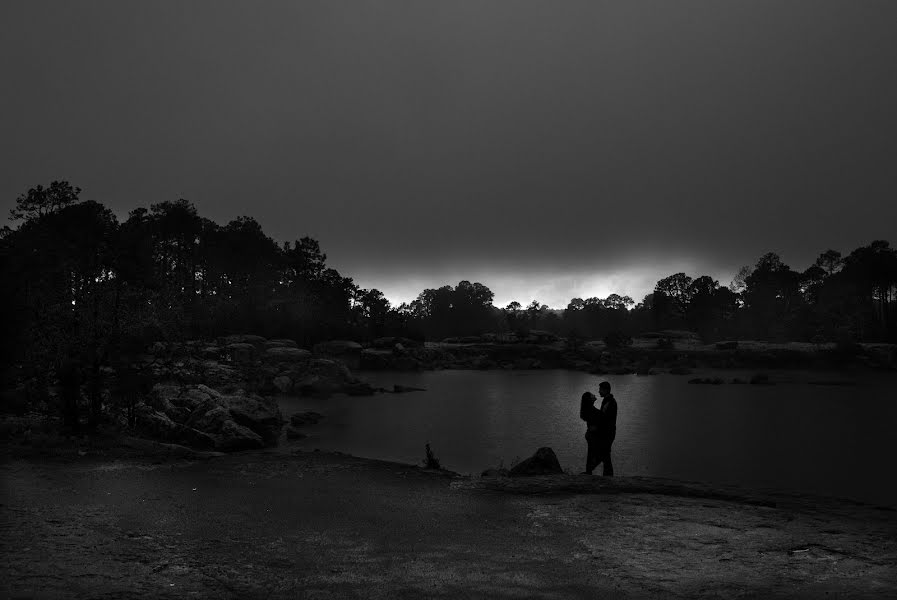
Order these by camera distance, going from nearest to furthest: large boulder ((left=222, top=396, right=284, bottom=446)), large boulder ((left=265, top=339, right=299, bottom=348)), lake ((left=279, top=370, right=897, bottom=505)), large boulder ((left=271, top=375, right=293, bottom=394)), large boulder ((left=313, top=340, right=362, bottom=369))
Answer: lake ((left=279, top=370, right=897, bottom=505)) < large boulder ((left=222, top=396, right=284, bottom=446)) < large boulder ((left=271, top=375, right=293, bottom=394)) < large boulder ((left=265, top=339, right=299, bottom=348)) < large boulder ((left=313, top=340, right=362, bottom=369))

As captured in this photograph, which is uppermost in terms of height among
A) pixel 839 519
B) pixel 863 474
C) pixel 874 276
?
pixel 874 276

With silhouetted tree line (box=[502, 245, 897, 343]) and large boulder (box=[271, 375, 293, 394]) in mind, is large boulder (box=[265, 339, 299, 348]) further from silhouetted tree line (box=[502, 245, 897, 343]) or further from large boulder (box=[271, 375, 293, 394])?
silhouetted tree line (box=[502, 245, 897, 343])

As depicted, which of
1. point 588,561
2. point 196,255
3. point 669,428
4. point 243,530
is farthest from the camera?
point 196,255

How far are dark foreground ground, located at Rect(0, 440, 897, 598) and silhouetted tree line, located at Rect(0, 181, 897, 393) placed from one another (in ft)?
17.8

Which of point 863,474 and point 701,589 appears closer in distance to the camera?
point 701,589

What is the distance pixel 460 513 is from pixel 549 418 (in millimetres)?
26623

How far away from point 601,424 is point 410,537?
7.59 meters

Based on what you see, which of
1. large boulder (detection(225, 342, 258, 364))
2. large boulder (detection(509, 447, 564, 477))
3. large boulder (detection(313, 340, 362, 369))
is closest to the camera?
large boulder (detection(509, 447, 564, 477))

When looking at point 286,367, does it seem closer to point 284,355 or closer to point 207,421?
point 284,355

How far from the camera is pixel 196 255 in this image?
328 feet

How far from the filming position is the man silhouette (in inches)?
612

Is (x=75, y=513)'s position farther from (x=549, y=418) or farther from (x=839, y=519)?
(x=549, y=418)

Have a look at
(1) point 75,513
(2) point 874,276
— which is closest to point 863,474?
(1) point 75,513

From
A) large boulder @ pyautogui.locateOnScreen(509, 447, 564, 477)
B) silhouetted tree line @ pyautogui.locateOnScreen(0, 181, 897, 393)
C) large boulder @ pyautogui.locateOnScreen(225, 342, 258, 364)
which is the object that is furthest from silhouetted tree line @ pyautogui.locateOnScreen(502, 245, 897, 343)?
large boulder @ pyautogui.locateOnScreen(509, 447, 564, 477)
